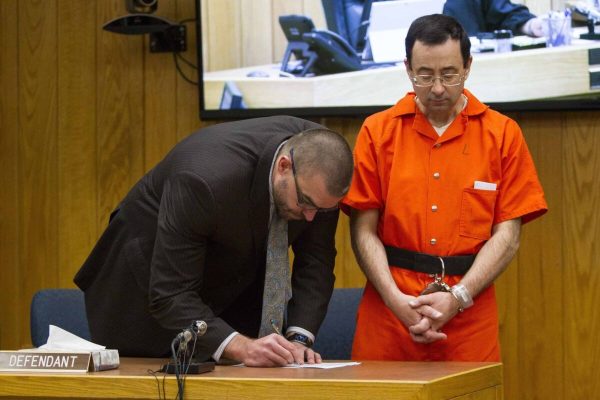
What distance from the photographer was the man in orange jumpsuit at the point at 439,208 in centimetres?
Result: 262

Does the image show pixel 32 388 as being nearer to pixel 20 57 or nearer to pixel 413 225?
pixel 413 225

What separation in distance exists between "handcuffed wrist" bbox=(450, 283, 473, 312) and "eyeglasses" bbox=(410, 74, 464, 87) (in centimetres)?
54

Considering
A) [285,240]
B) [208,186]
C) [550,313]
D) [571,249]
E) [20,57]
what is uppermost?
[20,57]

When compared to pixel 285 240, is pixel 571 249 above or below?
below

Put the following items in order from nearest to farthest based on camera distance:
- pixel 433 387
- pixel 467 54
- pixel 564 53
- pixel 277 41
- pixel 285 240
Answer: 1. pixel 433 387
2. pixel 285 240
3. pixel 467 54
4. pixel 564 53
5. pixel 277 41

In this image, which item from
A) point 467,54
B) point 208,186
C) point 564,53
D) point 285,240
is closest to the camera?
point 208,186

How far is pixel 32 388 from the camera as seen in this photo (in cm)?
216

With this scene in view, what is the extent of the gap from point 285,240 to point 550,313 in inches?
58.5

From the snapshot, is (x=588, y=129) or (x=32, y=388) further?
(x=588, y=129)

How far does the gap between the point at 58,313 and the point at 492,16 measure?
1.89 meters

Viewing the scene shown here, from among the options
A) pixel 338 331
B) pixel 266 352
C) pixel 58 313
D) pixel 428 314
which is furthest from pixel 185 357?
pixel 58 313

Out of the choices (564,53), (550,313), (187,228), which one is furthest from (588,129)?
(187,228)

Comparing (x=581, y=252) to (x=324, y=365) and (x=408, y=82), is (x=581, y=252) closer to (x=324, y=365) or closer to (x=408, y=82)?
(x=408, y=82)

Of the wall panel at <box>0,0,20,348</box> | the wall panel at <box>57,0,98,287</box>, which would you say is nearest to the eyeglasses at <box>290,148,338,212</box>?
the wall panel at <box>57,0,98,287</box>
